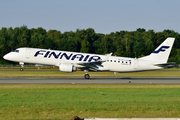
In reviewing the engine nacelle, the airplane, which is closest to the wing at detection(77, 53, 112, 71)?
the airplane

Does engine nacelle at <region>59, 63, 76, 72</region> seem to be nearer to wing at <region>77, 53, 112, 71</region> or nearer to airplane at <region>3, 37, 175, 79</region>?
airplane at <region>3, 37, 175, 79</region>

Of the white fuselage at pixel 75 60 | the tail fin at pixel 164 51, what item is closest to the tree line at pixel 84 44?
the white fuselage at pixel 75 60

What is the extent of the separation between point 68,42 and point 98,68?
77.6m

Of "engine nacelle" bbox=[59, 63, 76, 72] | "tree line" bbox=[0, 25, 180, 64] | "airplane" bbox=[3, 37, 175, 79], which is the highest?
"tree line" bbox=[0, 25, 180, 64]

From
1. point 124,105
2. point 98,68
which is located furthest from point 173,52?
point 124,105

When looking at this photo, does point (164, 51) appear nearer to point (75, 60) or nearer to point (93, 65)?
point (93, 65)

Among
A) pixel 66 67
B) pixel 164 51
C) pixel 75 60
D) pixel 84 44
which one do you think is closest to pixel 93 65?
pixel 75 60

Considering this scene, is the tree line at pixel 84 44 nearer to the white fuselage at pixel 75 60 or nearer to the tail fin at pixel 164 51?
the white fuselage at pixel 75 60

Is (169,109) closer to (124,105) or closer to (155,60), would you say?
(124,105)

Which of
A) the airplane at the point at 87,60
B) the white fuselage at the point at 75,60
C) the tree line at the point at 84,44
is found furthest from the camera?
the tree line at the point at 84,44

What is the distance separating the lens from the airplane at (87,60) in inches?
1619

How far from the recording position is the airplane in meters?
41.1

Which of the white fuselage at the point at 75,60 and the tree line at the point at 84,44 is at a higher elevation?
the tree line at the point at 84,44

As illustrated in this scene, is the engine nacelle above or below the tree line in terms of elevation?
below
